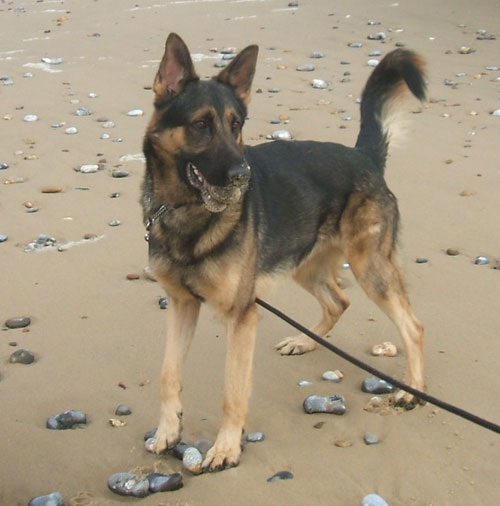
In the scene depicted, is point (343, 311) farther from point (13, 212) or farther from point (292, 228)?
point (13, 212)

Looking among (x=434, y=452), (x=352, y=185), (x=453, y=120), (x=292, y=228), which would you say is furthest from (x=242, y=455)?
(x=453, y=120)

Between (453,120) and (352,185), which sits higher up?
(352,185)

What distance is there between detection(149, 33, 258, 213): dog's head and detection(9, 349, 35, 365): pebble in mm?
1517

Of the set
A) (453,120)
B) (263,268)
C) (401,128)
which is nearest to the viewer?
(263,268)

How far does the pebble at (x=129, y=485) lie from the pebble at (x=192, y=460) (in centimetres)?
28

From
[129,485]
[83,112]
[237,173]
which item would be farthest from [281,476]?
[83,112]

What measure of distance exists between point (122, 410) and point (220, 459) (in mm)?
673

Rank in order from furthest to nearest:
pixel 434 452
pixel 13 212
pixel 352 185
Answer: pixel 13 212 → pixel 352 185 → pixel 434 452

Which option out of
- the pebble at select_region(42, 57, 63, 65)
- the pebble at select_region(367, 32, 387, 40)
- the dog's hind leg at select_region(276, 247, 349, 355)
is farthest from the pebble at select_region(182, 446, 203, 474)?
the pebble at select_region(367, 32, 387, 40)

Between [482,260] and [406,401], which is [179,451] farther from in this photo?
[482,260]

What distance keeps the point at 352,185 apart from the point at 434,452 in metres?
1.58

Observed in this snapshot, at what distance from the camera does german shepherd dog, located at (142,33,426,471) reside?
13.9ft

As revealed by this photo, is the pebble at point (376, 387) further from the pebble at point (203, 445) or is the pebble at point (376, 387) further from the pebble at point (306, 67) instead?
the pebble at point (306, 67)

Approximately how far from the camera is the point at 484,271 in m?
6.29
